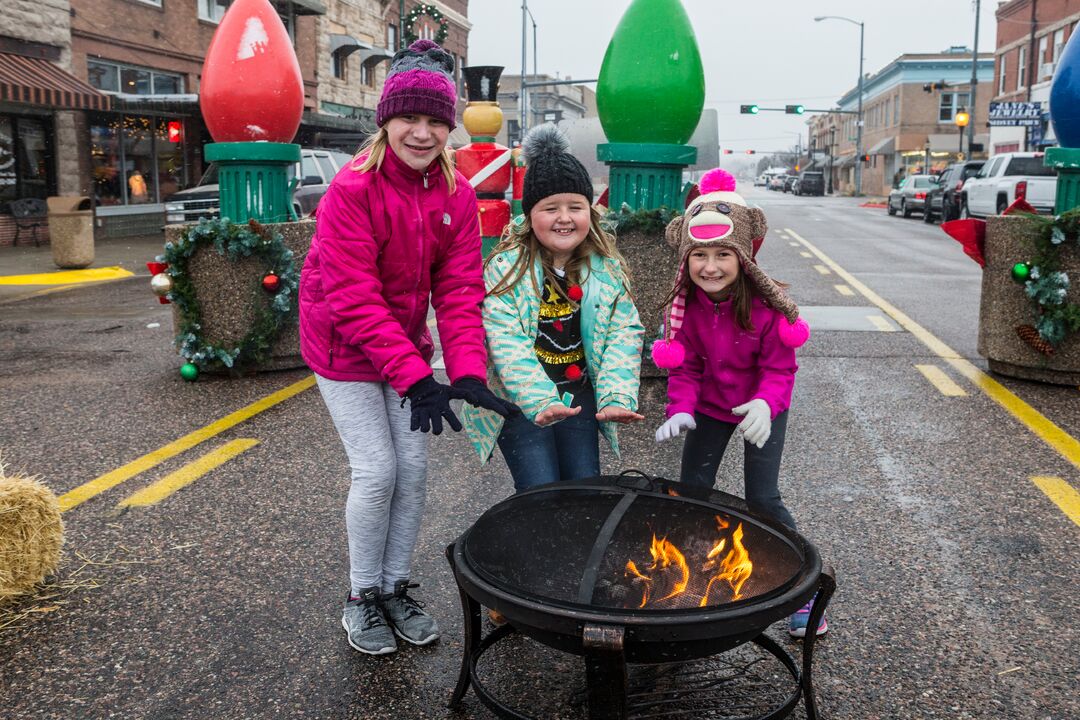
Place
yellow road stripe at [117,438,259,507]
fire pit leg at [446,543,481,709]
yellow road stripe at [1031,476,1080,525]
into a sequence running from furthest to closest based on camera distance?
yellow road stripe at [117,438,259,507] < yellow road stripe at [1031,476,1080,525] < fire pit leg at [446,543,481,709]

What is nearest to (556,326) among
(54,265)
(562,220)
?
(562,220)

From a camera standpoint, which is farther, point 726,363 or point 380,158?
point 726,363

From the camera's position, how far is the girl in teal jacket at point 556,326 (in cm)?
303

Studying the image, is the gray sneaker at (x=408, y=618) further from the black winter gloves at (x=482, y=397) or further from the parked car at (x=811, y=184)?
the parked car at (x=811, y=184)

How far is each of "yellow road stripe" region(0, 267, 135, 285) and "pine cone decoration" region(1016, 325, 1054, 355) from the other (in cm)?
1146

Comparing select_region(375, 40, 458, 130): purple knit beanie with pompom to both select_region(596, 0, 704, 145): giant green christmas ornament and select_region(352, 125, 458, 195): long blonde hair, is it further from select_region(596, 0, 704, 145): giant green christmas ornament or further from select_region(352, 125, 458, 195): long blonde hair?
select_region(596, 0, 704, 145): giant green christmas ornament

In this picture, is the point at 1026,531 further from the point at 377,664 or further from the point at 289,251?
the point at 289,251

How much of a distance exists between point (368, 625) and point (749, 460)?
131 centimetres

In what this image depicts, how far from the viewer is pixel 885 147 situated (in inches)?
2689

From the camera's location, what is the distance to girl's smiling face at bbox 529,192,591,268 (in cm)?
305

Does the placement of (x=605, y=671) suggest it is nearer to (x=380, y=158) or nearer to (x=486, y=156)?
(x=380, y=158)

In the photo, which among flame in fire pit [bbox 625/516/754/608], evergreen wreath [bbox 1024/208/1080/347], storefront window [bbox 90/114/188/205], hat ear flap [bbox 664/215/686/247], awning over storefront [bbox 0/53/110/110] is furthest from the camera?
storefront window [bbox 90/114/188/205]

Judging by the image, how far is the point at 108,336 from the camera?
8531 mm

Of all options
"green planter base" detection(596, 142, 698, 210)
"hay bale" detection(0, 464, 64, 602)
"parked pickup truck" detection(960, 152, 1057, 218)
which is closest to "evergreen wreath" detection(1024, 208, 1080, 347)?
"green planter base" detection(596, 142, 698, 210)
